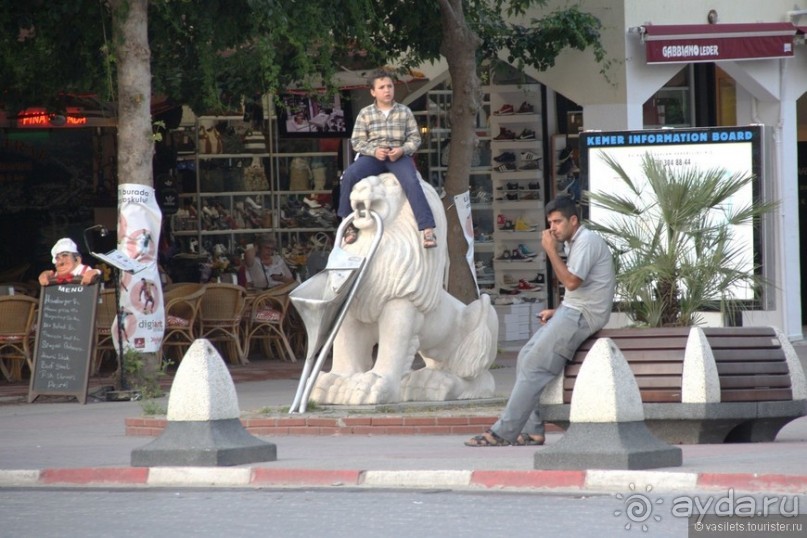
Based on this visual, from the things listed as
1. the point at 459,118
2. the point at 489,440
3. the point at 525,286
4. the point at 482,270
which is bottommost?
the point at 489,440

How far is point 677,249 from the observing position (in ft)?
39.4

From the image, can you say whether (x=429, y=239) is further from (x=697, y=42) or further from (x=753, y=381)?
(x=697, y=42)

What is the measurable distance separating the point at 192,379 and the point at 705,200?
431 cm

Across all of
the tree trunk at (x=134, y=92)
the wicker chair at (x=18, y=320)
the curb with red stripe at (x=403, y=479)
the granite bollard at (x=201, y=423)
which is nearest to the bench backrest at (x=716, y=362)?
the curb with red stripe at (x=403, y=479)

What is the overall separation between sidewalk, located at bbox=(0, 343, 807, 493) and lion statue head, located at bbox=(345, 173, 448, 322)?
3.29ft

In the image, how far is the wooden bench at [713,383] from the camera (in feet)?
35.1

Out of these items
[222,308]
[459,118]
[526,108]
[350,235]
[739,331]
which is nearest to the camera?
[739,331]

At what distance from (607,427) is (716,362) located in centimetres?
168

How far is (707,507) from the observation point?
830 centimetres

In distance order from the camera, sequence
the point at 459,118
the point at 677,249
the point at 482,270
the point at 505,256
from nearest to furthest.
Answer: the point at 677,249
the point at 459,118
the point at 505,256
the point at 482,270

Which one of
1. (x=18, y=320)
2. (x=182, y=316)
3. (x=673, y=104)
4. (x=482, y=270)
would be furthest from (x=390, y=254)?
(x=673, y=104)

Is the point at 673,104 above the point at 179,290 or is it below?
above

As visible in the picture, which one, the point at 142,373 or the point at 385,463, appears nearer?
the point at 385,463

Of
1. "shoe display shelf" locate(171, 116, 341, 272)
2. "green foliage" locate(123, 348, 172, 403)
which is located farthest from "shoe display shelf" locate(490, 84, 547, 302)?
"green foliage" locate(123, 348, 172, 403)
